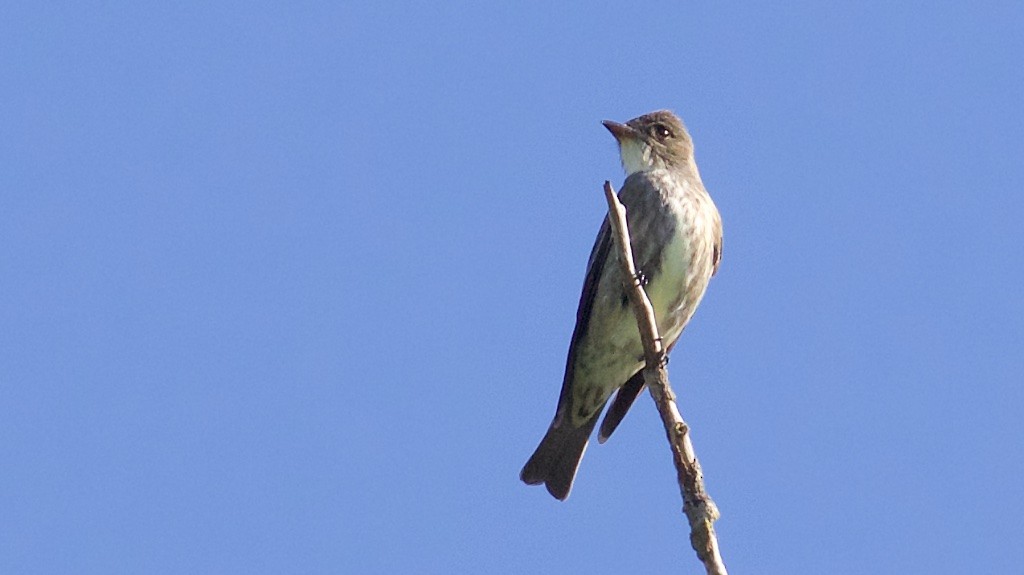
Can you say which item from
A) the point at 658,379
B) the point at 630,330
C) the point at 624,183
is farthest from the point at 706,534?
the point at 624,183

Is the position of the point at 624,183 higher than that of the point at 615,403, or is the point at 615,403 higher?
the point at 624,183

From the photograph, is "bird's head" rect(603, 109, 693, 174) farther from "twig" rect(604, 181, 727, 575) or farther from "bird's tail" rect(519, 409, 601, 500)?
"twig" rect(604, 181, 727, 575)

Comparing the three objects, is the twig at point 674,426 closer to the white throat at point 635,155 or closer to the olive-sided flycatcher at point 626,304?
the olive-sided flycatcher at point 626,304

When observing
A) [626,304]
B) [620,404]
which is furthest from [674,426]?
[620,404]

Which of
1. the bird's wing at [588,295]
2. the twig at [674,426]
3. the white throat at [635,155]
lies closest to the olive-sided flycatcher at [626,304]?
the bird's wing at [588,295]

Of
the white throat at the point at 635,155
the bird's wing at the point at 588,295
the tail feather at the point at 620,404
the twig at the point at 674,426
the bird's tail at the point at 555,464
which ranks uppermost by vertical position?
the white throat at the point at 635,155

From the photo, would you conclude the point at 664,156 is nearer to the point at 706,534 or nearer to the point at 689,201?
the point at 689,201

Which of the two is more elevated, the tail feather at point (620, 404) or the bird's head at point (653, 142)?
the bird's head at point (653, 142)

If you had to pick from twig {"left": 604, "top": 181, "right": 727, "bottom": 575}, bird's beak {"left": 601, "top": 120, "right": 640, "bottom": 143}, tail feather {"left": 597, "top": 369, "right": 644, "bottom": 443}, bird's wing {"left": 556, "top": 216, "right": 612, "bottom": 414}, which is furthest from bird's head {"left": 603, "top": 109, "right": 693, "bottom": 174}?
twig {"left": 604, "top": 181, "right": 727, "bottom": 575}
